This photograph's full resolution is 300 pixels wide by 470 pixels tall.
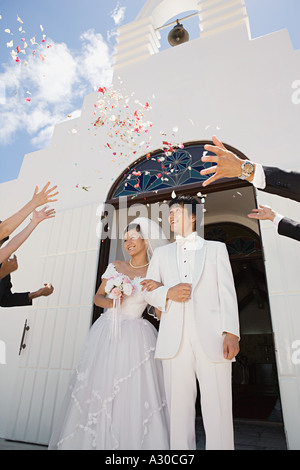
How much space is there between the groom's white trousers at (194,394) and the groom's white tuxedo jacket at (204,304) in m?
0.06

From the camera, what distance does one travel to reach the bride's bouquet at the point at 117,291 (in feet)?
8.94

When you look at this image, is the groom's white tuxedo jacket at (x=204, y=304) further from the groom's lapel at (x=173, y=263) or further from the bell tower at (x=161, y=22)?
the bell tower at (x=161, y=22)

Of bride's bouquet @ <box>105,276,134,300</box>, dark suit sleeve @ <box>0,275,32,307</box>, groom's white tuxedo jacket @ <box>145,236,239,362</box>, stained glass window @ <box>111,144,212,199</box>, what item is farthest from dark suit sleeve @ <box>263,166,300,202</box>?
dark suit sleeve @ <box>0,275,32,307</box>

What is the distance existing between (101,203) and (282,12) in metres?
3.62

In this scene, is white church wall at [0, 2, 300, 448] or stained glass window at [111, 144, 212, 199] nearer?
white church wall at [0, 2, 300, 448]

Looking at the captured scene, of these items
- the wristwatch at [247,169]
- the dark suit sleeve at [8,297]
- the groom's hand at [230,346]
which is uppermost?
the wristwatch at [247,169]

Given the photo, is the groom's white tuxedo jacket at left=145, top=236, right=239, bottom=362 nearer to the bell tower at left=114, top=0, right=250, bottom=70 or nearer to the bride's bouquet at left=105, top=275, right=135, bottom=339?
the bride's bouquet at left=105, top=275, right=135, bottom=339

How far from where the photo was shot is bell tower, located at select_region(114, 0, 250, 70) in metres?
4.67

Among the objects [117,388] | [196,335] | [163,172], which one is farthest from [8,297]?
[163,172]

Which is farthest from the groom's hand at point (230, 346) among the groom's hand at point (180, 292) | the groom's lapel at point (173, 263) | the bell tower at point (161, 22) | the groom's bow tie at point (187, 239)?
the bell tower at point (161, 22)

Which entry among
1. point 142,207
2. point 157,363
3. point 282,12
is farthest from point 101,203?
point 282,12

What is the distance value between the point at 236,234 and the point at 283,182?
4.65m
